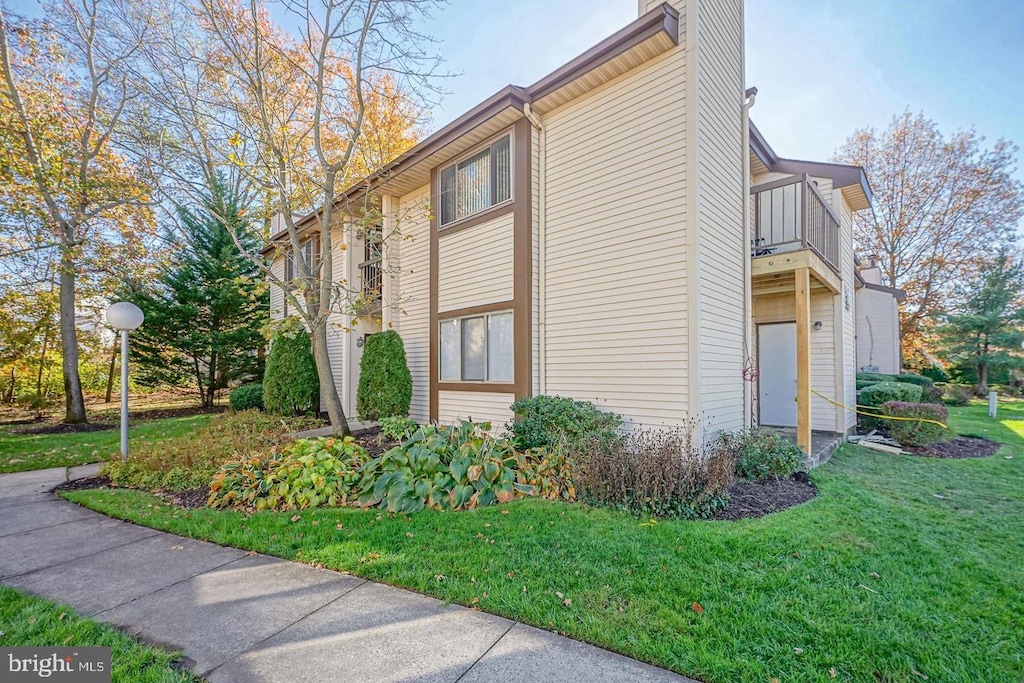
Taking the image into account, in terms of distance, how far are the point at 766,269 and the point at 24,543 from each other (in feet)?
32.0

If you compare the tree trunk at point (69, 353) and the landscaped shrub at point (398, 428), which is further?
the tree trunk at point (69, 353)

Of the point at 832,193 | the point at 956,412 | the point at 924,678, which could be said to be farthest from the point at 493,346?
the point at 956,412

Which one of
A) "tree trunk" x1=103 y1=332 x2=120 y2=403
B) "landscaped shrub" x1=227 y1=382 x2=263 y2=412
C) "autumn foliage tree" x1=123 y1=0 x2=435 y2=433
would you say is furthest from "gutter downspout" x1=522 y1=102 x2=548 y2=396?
"tree trunk" x1=103 y1=332 x2=120 y2=403

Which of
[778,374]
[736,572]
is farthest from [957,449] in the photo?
[736,572]

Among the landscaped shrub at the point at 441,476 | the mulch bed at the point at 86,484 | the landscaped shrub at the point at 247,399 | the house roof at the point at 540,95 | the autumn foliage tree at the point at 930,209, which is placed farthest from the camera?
the autumn foliage tree at the point at 930,209

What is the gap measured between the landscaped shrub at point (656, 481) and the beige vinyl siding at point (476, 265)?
11.4 feet

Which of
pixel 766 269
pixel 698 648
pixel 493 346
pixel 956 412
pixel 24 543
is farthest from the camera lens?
pixel 956 412

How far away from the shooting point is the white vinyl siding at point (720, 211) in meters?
5.78

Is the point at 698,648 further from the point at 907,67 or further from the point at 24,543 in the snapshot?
the point at 907,67

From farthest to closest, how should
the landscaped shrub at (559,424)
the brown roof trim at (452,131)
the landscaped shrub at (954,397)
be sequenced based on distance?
the landscaped shrub at (954,397) < the brown roof trim at (452,131) < the landscaped shrub at (559,424)

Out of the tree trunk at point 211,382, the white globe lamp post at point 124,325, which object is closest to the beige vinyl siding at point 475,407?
the white globe lamp post at point 124,325

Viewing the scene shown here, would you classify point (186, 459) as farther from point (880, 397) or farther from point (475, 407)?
point (880, 397)

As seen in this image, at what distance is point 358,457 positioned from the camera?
227 inches

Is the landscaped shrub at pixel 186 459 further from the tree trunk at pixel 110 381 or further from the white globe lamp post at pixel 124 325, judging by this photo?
the tree trunk at pixel 110 381
